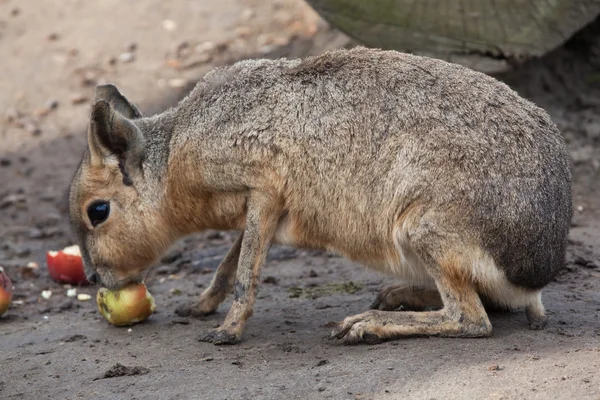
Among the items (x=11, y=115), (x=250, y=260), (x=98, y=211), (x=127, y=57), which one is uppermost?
(x=127, y=57)

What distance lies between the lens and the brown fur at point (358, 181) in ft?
16.6

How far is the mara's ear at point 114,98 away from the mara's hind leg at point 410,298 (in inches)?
82.5

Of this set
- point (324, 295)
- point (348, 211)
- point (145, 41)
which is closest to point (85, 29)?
point (145, 41)

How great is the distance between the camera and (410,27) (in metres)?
7.68

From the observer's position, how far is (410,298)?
5914 millimetres

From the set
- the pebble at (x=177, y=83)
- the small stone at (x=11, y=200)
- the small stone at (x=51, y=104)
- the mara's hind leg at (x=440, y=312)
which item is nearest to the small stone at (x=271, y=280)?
the mara's hind leg at (x=440, y=312)

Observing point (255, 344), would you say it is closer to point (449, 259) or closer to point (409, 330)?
point (409, 330)

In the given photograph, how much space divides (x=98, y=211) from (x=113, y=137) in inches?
19.0

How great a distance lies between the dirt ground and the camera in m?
4.65

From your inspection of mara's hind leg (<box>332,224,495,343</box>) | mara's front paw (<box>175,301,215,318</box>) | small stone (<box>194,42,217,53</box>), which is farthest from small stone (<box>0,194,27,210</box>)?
mara's hind leg (<box>332,224,495,343</box>)

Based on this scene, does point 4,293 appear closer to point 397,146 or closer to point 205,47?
point 397,146

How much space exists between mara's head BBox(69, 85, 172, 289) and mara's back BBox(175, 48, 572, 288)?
0.45m

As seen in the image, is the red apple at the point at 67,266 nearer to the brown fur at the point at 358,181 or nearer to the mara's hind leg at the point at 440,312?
the brown fur at the point at 358,181

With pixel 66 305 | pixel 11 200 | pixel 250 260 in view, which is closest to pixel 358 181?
pixel 250 260
